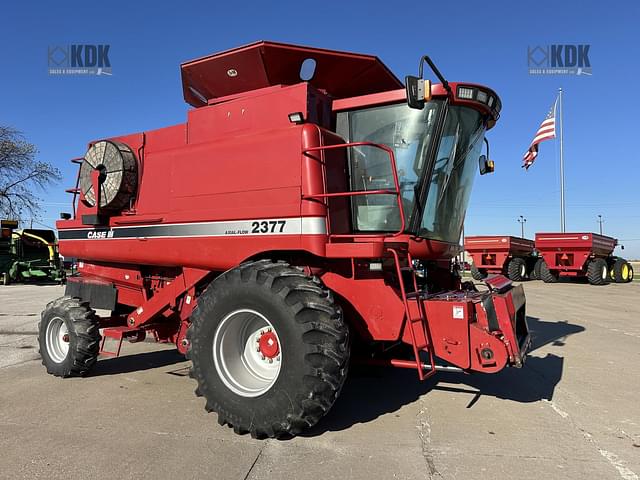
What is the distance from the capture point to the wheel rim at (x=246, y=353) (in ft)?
12.7

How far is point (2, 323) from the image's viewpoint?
951cm

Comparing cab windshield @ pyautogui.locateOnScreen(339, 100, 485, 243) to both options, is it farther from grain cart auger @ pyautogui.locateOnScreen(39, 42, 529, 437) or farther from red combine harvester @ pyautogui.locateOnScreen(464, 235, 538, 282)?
red combine harvester @ pyautogui.locateOnScreen(464, 235, 538, 282)

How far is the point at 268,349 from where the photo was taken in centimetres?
394

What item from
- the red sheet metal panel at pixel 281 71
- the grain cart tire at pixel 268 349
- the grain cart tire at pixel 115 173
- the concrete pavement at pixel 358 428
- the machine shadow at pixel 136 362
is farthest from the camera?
the machine shadow at pixel 136 362

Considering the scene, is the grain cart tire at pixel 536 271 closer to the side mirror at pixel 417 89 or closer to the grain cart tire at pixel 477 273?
the grain cart tire at pixel 477 273

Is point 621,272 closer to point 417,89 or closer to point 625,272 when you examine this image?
point 625,272

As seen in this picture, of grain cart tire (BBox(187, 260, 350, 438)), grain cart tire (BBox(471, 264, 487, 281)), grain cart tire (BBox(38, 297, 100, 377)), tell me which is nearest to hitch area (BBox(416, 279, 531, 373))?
grain cart tire (BBox(187, 260, 350, 438))

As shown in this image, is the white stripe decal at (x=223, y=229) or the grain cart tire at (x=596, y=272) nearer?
the white stripe decal at (x=223, y=229)

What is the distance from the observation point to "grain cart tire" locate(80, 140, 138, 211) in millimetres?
5180

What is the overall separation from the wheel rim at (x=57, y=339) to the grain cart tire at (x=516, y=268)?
20998 millimetres

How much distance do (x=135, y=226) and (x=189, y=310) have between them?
3.73 feet

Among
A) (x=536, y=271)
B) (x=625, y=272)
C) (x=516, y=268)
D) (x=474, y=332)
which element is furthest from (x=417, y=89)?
(x=625, y=272)

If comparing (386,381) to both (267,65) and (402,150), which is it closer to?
(402,150)

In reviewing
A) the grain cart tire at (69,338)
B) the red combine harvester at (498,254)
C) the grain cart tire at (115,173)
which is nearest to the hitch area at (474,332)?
the grain cart tire at (115,173)
